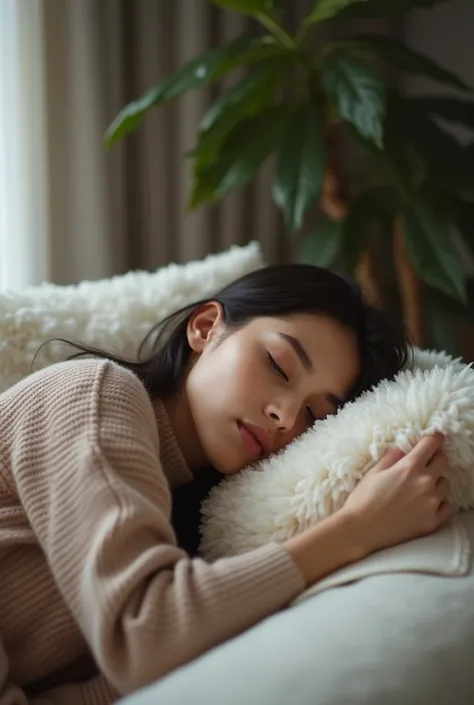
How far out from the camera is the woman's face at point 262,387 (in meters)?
0.96

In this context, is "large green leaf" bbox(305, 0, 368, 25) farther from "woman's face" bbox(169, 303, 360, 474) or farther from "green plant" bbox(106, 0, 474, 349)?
"woman's face" bbox(169, 303, 360, 474)

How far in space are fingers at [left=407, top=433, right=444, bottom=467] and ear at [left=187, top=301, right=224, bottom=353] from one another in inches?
12.7

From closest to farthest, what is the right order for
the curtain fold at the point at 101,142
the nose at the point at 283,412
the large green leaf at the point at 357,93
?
the nose at the point at 283,412
the large green leaf at the point at 357,93
the curtain fold at the point at 101,142

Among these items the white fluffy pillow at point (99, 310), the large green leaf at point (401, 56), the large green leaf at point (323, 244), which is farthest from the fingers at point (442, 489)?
the large green leaf at point (401, 56)

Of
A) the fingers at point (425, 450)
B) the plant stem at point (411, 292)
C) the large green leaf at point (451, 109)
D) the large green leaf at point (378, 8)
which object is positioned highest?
the large green leaf at point (378, 8)

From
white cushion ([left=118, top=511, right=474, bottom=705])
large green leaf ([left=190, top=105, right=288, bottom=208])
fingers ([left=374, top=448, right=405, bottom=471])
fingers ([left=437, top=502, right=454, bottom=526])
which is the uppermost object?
large green leaf ([left=190, top=105, right=288, bottom=208])

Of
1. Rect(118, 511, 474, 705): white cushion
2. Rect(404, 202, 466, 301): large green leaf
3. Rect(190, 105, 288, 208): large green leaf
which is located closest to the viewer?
Rect(118, 511, 474, 705): white cushion

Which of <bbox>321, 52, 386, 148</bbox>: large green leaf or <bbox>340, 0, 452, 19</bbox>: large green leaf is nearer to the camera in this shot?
<bbox>321, 52, 386, 148</bbox>: large green leaf

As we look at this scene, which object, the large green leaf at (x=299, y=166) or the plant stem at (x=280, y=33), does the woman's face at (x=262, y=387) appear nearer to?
the large green leaf at (x=299, y=166)

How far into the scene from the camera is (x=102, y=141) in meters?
1.79

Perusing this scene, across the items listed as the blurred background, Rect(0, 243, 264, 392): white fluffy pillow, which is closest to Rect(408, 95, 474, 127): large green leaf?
the blurred background

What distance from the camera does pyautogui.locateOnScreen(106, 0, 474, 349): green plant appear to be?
4.79 feet

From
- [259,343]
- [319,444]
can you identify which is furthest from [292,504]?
[259,343]

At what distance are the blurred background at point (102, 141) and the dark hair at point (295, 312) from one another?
0.67m
